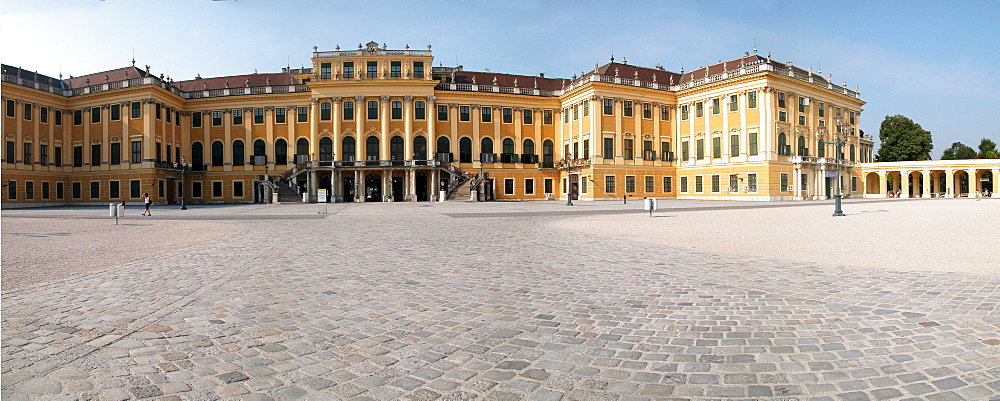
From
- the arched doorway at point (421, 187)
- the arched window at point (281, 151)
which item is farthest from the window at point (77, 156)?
the arched doorway at point (421, 187)

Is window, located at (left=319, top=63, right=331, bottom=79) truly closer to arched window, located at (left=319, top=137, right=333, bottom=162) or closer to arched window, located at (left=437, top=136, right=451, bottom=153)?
A: arched window, located at (left=319, top=137, right=333, bottom=162)

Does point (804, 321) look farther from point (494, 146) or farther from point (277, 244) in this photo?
point (494, 146)

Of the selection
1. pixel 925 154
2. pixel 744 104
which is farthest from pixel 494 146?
pixel 925 154

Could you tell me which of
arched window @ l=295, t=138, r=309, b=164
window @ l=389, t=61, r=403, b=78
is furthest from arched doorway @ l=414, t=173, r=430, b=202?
arched window @ l=295, t=138, r=309, b=164

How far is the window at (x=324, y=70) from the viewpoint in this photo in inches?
2367

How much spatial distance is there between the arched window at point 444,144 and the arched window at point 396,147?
4181 millimetres

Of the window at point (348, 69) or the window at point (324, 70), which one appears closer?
the window at point (324, 70)

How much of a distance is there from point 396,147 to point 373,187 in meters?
5.19

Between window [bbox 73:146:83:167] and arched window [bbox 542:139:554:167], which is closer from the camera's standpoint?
window [bbox 73:146:83:167]

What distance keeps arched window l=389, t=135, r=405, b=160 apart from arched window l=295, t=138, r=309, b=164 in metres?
9.40

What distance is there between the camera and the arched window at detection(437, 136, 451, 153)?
62.3m

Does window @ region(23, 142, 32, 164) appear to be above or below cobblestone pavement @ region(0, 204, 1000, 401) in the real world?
above

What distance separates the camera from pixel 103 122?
2243 inches

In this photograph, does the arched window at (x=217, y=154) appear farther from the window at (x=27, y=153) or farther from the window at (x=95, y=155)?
the window at (x=27, y=153)
